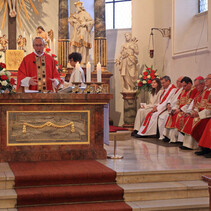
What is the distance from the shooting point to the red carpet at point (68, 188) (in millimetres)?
5762

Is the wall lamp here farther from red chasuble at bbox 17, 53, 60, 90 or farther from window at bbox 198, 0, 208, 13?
red chasuble at bbox 17, 53, 60, 90

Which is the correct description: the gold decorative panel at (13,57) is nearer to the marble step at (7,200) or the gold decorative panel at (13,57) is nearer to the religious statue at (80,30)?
the religious statue at (80,30)

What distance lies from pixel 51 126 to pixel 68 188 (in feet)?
5.18

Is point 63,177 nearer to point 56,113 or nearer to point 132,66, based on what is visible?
point 56,113

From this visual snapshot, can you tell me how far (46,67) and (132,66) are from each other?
236 inches

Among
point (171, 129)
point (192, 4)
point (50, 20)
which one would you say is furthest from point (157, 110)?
point (50, 20)

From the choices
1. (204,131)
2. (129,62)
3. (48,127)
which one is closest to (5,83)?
(48,127)

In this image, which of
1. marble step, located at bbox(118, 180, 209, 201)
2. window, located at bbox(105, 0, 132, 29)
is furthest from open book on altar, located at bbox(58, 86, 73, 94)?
window, located at bbox(105, 0, 132, 29)

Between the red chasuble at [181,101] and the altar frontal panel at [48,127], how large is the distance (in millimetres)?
3030

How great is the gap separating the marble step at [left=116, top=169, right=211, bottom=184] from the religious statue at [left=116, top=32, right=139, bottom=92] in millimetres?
7409

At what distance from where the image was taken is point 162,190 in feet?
20.2

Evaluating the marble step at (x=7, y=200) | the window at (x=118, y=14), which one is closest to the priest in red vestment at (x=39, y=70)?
the marble step at (x=7, y=200)

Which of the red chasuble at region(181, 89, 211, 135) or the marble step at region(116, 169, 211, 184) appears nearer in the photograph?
the marble step at region(116, 169, 211, 184)

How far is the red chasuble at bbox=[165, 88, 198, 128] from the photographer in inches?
393
